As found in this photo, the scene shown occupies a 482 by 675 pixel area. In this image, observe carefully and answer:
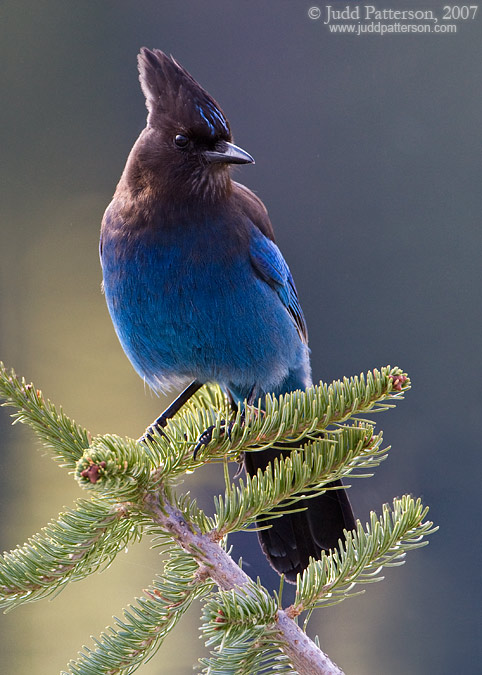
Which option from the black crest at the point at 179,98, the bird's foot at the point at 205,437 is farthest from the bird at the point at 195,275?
the bird's foot at the point at 205,437

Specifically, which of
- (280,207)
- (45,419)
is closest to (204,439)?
(45,419)

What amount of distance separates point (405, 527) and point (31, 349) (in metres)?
2.34

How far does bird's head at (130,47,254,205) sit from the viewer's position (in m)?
1.79

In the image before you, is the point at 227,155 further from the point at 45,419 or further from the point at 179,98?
the point at 45,419

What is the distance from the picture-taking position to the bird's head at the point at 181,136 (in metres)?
1.79

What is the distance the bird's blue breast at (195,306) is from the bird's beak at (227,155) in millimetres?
144

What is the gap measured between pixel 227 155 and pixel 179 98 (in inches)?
6.3

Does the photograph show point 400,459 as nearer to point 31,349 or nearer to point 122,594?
point 122,594

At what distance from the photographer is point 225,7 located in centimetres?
349

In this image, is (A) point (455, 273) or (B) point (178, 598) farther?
(A) point (455, 273)

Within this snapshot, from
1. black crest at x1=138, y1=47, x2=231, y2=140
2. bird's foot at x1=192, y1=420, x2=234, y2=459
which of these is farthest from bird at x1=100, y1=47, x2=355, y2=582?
bird's foot at x1=192, y1=420, x2=234, y2=459

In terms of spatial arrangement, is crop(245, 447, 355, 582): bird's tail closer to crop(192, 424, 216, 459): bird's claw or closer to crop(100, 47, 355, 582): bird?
crop(100, 47, 355, 582): bird

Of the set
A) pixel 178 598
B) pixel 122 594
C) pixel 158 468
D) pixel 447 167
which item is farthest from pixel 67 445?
pixel 447 167

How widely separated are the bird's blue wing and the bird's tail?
46 cm
